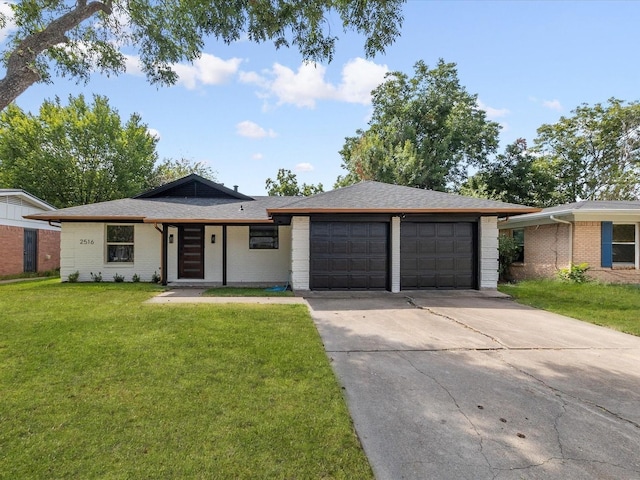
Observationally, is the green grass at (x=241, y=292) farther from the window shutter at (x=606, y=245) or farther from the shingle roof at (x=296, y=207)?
the window shutter at (x=606, y=245)

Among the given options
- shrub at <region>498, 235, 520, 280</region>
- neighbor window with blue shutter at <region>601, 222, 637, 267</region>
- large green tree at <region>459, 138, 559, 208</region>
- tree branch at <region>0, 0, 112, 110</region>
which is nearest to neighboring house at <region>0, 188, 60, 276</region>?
tree branch at <region>0, 0, 112, 110</region>

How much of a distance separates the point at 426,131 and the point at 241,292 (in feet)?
67.3

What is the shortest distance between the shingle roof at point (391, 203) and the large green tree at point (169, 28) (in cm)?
385

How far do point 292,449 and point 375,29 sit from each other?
717 centimetres

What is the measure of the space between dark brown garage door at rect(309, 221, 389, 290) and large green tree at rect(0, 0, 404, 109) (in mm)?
4717

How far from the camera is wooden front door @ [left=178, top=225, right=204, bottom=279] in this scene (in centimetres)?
1191

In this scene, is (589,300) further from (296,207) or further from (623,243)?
(296,207)

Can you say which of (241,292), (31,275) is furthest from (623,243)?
(31,275)

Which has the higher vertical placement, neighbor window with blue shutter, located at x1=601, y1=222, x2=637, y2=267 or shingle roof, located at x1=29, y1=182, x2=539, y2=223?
shingle roof, located at x1=29, y1=182, x2=539, y2=223

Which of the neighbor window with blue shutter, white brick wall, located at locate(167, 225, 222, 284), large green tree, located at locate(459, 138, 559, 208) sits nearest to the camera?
white brick wall, located at locate(167, 225, 222, 284)

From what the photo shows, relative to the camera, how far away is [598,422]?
2.93 metres

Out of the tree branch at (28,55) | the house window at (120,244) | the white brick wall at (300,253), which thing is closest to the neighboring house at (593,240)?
the white brick wall at (300,253)

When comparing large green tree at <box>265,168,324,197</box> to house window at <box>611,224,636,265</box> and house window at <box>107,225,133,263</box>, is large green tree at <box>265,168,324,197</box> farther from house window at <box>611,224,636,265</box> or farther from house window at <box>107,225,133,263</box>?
house window at <box>611,224,636,265</box>

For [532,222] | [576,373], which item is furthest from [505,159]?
[576,373]
